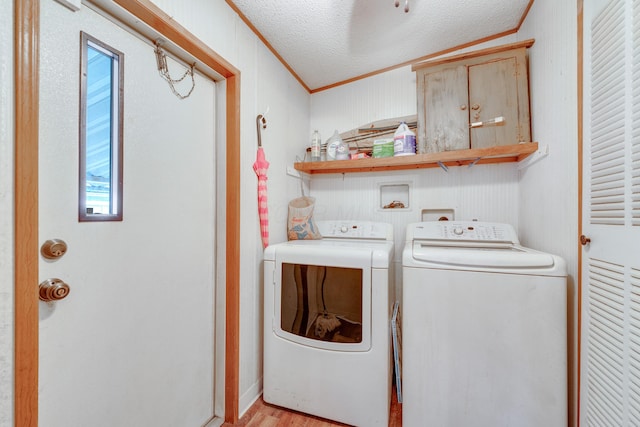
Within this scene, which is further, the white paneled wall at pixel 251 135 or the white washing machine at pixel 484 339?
the white paneled wall at pixel 251 135

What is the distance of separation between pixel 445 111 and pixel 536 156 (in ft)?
1.96

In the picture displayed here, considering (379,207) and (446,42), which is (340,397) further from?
(446,42)

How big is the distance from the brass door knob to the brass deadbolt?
0.08 meters

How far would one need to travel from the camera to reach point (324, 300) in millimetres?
1413

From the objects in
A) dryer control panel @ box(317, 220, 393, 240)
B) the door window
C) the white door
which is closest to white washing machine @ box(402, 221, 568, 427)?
dryer control panel @ box(317, 220, 393, 240)

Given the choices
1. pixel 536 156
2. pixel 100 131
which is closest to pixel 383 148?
pixel 536 156

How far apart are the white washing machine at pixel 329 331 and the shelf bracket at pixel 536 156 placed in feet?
3.19

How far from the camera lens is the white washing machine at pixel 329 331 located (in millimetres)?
1283

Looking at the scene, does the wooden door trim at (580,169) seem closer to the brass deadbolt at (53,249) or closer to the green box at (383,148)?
the green box at (383,148)

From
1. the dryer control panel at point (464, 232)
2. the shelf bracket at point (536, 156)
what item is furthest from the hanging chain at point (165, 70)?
the shelf bracket at point (536, 156)

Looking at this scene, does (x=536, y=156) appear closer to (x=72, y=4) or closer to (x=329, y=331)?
(x=329, y=331)

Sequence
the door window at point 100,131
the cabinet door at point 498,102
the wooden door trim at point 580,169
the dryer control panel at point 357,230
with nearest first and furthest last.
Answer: the door window at point 100,131, the wooden door trim at point 580,169, the cabinet door at point 498,102, the dryer control panel at point 357,230

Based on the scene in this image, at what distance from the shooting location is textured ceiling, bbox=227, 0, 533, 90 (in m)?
1.40

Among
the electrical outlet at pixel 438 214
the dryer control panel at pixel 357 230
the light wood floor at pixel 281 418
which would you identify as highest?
the electrical outlet at pixel 438 214
